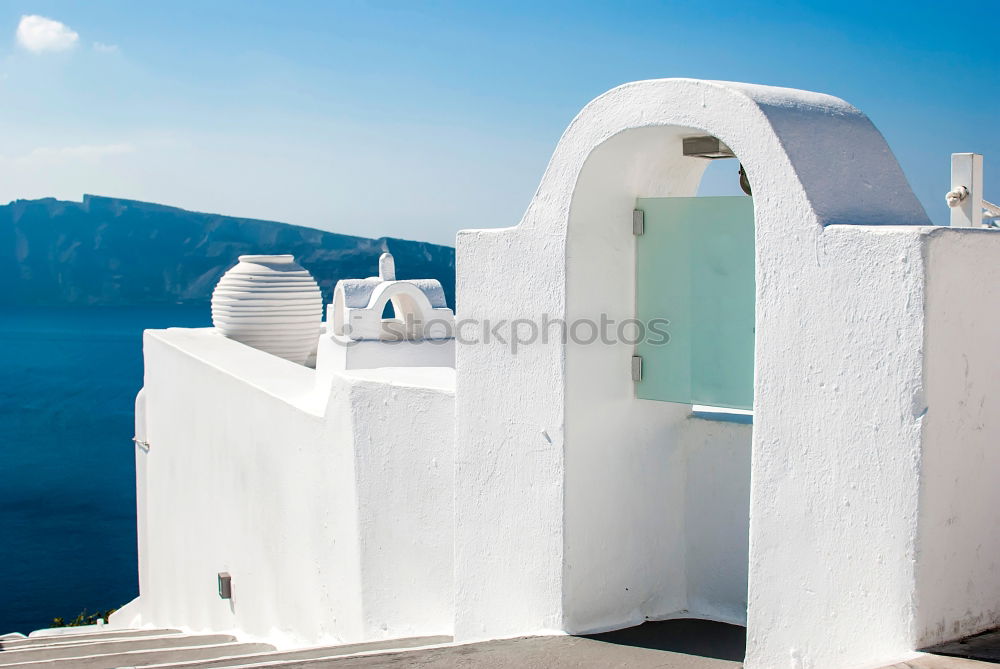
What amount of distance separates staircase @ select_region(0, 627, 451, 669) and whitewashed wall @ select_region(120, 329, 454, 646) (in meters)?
0.43

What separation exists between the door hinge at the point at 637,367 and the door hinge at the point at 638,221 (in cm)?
58

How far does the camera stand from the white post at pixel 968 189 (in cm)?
387

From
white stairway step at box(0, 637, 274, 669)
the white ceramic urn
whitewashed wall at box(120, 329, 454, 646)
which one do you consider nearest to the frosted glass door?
whitewashed wall at box(120, 329, 454, 646)

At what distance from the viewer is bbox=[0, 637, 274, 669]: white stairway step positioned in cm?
602

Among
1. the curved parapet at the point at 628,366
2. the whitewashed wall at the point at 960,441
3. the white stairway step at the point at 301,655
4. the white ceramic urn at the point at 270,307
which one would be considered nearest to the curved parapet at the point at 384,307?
the white ceramic urn at the point at 270,307

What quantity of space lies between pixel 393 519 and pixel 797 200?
11.0ft

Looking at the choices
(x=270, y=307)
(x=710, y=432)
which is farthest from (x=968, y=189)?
(x=270, y=307)

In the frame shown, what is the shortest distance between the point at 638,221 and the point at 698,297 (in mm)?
479

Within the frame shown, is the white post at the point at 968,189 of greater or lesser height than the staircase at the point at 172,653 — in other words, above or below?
above

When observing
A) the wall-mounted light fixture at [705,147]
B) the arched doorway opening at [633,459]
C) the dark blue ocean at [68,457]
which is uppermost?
the wall-mounted light fixture at [705,147]

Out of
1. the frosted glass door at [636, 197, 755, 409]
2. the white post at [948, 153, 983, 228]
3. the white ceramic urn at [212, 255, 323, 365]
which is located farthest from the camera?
the white ceramic urn at [212, 255, 323, 365]

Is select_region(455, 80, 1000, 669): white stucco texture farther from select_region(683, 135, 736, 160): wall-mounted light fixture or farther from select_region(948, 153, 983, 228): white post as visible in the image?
select_region(948, 153, 983, 228): white post

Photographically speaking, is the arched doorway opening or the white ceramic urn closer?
the arched doorway opening

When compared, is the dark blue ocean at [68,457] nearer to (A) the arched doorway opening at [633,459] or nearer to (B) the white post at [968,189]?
(A) the arched doorway opening at [633,459]
